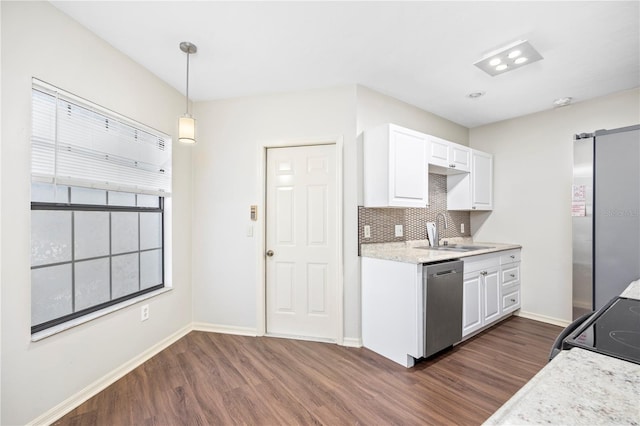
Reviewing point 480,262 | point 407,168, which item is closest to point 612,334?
point 407,168

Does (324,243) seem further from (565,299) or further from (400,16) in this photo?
(565,299)

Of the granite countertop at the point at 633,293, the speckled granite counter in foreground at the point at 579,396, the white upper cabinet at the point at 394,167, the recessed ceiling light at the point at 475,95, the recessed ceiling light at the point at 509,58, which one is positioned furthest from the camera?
the recessed ceiling light at the point at 475,95

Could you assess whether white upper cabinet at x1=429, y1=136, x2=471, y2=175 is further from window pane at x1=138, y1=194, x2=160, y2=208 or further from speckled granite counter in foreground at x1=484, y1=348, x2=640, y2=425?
window pane at x1=138, y1=194, x2=160, y2=208

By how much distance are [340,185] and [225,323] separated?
195 cm

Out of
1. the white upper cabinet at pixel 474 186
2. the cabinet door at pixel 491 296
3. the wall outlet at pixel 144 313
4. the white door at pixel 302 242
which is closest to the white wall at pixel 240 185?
the white door at pixel 302 242

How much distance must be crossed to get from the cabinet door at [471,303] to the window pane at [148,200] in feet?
10.3

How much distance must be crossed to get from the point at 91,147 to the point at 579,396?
113 inches

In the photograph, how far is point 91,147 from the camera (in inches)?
83.8

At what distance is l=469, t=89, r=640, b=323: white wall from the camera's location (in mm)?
3227

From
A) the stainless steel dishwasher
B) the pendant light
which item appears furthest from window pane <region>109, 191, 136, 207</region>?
the stainless steel dishwasher

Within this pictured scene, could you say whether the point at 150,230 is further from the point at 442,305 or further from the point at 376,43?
the point at 442,305

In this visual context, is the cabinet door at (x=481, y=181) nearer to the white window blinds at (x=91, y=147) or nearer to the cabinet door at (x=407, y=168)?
the cabinet door at (x=407, y=168)

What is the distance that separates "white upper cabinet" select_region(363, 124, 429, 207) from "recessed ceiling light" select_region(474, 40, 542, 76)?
31.0 inches

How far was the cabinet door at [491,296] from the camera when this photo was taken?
9.88ft
